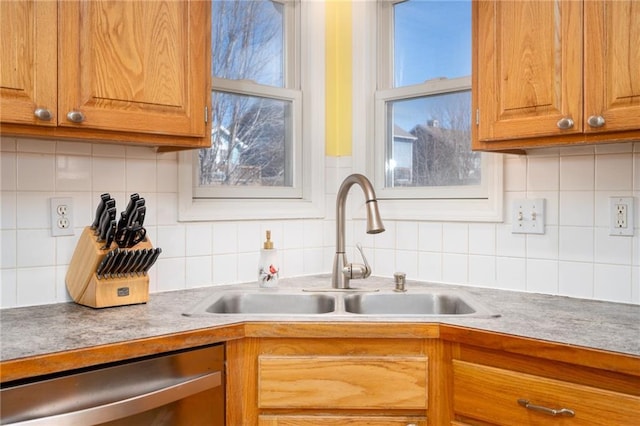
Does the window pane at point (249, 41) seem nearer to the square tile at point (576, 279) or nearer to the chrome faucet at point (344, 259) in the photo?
the chrome faucet at point (344, 259)

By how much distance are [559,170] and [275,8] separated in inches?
52.6

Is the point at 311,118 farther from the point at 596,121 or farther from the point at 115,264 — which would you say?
the point at 596,121

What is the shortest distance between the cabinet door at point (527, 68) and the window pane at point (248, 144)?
0.92 meters

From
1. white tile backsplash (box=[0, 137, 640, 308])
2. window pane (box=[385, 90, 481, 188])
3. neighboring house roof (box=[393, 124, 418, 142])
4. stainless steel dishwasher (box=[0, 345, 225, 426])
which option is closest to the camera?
stainless steel dishwasher (box=[0, 345, 225, 426])

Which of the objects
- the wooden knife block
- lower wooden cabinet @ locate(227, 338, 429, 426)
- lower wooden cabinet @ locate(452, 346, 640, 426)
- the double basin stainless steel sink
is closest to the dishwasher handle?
lower wooden cabinet @ locate(227, 338, 429, 426)

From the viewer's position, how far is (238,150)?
227cm

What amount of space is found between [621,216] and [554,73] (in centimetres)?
51

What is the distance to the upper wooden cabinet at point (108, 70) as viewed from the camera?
4.61 feet

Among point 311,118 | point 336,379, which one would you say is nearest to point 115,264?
point 336,379

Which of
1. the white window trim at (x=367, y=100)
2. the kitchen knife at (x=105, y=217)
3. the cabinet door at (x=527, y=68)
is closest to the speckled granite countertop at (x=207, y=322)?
the kitchen knife at (x=105, y=217)

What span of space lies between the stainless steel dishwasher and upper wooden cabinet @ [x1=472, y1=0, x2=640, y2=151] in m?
1.06

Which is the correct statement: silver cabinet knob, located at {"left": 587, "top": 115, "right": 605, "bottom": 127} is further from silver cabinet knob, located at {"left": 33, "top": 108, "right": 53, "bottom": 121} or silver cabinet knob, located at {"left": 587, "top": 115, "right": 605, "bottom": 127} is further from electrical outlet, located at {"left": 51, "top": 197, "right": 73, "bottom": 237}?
electrical outlet, located at {"left": 51, "top": 197, "right": 73, "bottom": 237}

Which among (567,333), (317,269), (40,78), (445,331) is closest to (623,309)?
(567,333)

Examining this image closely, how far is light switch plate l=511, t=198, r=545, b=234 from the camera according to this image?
191cm
